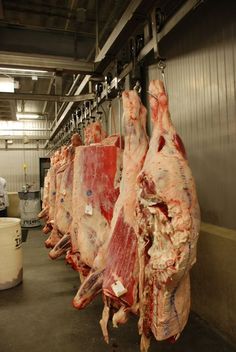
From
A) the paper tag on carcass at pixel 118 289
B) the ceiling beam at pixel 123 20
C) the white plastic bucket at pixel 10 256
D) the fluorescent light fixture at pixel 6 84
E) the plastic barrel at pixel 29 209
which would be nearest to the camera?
the paper tag on carcass at pixel 118 289

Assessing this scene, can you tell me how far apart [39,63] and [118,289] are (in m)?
1.73

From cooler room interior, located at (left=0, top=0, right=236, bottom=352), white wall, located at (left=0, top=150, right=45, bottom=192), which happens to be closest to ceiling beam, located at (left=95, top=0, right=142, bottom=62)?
cooler room interior, located at (left=0, top=0, right=236, bottom=352)

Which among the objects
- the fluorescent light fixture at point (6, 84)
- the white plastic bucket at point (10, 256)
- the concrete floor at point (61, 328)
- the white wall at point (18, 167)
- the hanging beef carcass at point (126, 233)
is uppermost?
the fluorescent light fixture at point (6, 84)

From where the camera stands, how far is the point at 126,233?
1397mm

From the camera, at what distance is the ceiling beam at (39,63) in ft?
7.19

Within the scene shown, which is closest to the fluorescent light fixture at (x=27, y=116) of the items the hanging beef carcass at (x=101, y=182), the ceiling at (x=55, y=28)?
the ceiling at (x=55, y=28)

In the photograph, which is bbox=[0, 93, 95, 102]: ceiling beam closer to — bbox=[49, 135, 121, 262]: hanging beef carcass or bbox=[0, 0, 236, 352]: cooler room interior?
bbox=[0, 0, 236, 352]: cooler room interior

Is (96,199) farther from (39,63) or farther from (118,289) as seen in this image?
(39,63)

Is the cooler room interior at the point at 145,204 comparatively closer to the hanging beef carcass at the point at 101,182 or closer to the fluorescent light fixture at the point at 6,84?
the hanging beef carcass at the point at 101,182

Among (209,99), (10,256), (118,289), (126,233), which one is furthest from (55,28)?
(118,289)

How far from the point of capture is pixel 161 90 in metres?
1.37

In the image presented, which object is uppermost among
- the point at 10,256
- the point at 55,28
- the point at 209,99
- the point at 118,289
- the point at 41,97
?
the point at 55,28

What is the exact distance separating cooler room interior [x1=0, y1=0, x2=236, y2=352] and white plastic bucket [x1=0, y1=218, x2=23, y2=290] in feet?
0.04

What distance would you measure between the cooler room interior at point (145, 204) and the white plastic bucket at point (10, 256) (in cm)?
1
